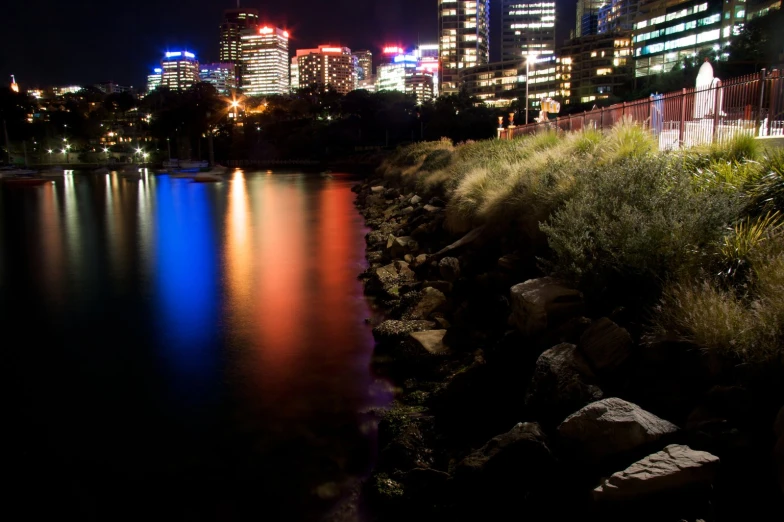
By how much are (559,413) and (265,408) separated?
167 inches

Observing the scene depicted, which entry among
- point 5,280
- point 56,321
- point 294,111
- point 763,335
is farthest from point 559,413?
point 294,111

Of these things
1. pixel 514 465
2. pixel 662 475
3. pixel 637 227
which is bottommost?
pixel 514 465

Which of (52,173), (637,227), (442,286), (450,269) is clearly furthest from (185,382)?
(52,173)

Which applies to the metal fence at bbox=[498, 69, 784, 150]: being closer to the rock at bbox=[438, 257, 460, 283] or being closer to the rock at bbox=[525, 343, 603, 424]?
the rock at bbox=[438, 257, 460, 283]

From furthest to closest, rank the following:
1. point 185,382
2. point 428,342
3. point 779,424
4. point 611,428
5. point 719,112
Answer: point 719,112, point 185,382, point 428,342, point 611,428, point 779,424

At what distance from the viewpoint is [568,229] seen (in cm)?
803

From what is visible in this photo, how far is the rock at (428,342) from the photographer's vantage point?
885cm

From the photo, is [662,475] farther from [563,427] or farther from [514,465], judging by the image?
[514,465]

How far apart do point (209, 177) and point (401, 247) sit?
200ft

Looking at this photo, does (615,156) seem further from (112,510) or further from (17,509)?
(17,509)

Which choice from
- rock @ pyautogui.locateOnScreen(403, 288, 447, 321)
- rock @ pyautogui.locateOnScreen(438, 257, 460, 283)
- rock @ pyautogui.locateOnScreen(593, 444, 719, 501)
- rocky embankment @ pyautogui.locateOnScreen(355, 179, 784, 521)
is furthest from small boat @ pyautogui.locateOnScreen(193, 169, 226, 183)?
rock @ pyautogui.locateOnScreen(593, 444, 719, 501)

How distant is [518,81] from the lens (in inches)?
7136

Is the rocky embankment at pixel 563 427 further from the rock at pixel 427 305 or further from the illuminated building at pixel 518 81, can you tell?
the illuminated building at pixel 518 81

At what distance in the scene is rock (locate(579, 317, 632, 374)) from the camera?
232 inches
